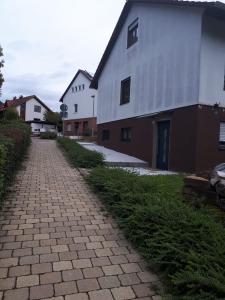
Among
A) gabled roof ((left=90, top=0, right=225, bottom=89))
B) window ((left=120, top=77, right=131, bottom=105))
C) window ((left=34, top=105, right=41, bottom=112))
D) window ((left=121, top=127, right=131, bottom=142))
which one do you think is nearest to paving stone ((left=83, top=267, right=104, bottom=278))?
gabled roof ((left=90, top=0, right=225, bottom=89))

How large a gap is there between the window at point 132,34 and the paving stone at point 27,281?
1504 cm

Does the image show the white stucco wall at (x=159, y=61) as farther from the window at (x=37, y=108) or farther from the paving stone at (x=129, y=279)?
the window at (x=37, y=108)

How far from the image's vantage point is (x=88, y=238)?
481 cm

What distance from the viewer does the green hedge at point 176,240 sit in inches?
119

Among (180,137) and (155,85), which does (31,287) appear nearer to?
(180,137)

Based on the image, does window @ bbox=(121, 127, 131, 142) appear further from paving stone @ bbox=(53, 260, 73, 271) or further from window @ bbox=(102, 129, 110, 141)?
paving stone @ bbox=(53, 260, 73, 271)

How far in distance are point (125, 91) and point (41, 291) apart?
15.7 m

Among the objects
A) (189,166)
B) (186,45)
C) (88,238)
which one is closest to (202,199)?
(88,238)

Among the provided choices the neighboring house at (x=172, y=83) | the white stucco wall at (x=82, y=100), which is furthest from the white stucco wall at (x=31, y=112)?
the neighboring house at (x=172, y=83)

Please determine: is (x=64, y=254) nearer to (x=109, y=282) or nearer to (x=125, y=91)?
(x=109, y=282)

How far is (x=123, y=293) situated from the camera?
3299 millimetres

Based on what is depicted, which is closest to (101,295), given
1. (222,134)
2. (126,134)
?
(222,134)

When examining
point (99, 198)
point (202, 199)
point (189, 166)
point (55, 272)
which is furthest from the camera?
point (189, 166)

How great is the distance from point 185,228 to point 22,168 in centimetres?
787
